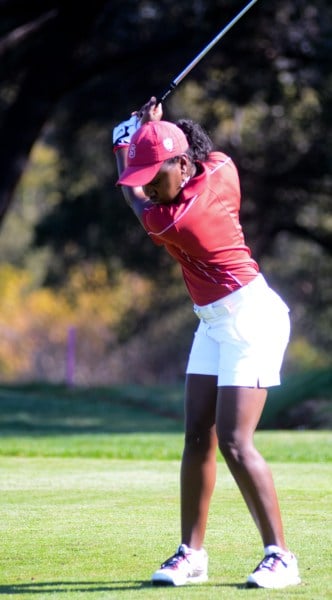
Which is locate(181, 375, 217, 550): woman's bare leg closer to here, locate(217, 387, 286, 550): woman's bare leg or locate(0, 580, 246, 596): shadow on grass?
locate(217, 387, 286, 550): woman's bare leg

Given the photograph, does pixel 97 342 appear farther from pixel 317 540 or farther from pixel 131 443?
pixel 317 540

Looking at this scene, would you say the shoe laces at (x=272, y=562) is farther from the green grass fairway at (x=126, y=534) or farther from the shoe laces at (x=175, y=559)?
the shoe laces at (x=175, y=559)

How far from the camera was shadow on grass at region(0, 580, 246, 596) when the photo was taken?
5.21 meters

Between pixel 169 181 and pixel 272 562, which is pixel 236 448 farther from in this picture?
pixel 169 181

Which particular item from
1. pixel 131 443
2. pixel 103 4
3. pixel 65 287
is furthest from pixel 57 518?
pixel 65 287

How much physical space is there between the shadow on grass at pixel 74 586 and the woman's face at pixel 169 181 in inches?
69.2

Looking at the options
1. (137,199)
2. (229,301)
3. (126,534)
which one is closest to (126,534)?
(126,534)

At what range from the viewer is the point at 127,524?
709cm

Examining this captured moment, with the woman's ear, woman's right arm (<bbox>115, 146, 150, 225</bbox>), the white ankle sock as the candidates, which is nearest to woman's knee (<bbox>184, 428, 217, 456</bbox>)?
the white ankle sock

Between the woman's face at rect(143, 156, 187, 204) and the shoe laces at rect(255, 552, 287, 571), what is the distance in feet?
5.51

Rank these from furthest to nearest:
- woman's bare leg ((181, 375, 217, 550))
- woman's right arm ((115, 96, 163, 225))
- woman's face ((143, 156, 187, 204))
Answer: woman's bare leg ((181, 375, 217, 550))
woman's right arm ((115, 96, 163, 225))
woman's face ((143, 156, 187, 204))

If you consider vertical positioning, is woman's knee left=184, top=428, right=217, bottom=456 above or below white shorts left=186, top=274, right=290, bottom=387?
below

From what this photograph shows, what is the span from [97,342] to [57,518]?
34.0 m

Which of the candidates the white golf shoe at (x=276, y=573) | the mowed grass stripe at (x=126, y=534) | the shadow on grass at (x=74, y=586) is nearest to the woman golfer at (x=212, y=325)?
the white golf shoe at (x=276, y=573)
